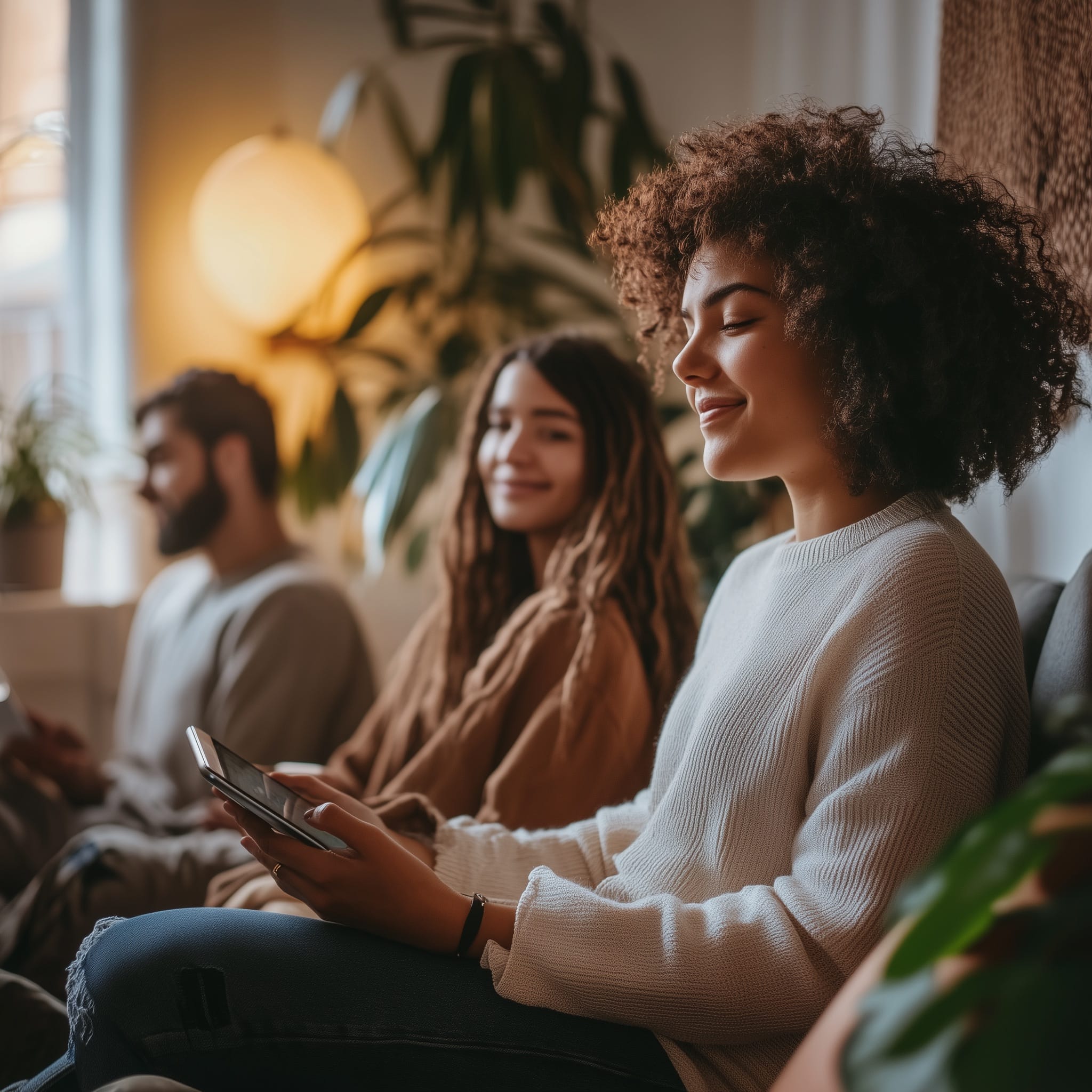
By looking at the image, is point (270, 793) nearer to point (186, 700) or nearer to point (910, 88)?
point (186, 700)

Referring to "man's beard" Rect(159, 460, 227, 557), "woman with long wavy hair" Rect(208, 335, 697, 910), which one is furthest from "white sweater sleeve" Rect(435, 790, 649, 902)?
"man's beard" Rect(159, 460, 227, 557)

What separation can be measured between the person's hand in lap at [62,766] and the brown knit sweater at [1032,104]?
171 centimetres

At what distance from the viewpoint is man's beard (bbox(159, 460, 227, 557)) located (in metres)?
2.21

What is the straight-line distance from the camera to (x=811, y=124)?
961 mm

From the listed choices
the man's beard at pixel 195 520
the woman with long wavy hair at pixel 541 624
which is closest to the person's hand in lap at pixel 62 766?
the man's beard at pixel 195 520

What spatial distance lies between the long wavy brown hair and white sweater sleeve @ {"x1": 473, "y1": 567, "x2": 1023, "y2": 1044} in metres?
0.52

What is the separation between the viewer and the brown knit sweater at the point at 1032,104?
3.38 feet

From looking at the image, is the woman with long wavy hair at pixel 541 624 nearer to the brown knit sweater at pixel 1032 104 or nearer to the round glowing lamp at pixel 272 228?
the brown knit sweater at pixel 1032 104

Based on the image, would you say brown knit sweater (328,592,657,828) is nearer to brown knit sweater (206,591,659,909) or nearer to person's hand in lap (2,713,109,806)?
brown knit sweater (206,591,659,909)

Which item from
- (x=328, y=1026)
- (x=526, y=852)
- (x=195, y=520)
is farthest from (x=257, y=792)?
(x=195, y=520)

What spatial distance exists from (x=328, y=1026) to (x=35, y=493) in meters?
2.02

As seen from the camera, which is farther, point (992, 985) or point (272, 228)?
point (272, 228)

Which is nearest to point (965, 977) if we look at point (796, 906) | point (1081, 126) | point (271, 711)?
point (796, 906)

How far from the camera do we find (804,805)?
2.72ft
